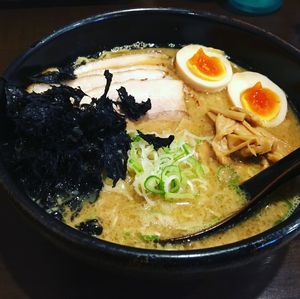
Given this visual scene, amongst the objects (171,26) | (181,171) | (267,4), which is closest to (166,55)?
(171,26)

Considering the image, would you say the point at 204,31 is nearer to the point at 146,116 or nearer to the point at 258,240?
the point at 146,116

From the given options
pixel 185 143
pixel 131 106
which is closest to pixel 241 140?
pixel 185 143

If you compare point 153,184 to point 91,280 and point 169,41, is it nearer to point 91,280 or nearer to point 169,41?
point 91,280

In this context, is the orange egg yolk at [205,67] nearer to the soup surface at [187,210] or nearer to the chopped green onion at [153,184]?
the soup surface at [187,210]

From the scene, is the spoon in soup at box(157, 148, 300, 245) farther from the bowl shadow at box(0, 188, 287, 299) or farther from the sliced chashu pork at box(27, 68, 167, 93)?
the sliced chashu pork at box(27, 68, 167, 93)

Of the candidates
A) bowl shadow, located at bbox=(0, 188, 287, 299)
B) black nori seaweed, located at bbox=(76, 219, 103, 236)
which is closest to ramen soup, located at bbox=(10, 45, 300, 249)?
black nori seaweed, located at bbox=(76, 219, 103, 236)
